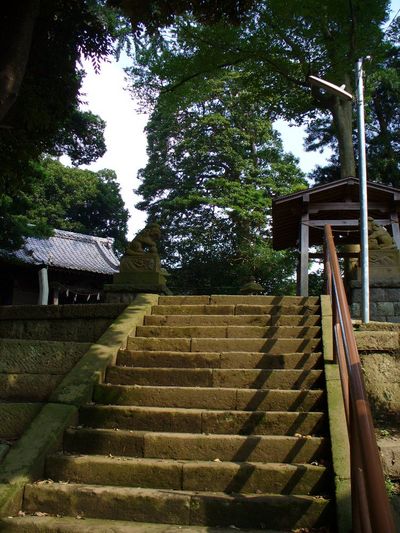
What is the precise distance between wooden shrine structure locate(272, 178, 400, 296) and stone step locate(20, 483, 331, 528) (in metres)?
8.06

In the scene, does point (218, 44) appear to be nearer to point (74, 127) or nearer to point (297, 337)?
point (74, 127)

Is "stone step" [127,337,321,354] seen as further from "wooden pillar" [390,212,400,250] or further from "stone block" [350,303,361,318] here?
"wooden pillar" [390,212,400,250]

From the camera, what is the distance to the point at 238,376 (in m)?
4.41

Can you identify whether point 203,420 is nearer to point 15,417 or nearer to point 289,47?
point 15,417

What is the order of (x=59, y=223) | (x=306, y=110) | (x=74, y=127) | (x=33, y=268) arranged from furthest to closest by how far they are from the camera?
(x=59, y=223)
(x=306, y=110)
(x=33, y=268)
(x=74, y=127)

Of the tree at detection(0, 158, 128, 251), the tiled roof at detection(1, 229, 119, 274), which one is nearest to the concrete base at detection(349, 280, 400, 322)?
the tiled roof at detection(1, 229, 119, 274)

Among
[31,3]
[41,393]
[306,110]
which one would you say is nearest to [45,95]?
[31,3]

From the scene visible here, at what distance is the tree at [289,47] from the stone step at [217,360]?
1057cm

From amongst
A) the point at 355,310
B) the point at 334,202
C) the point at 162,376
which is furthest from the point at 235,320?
the point at 334,202

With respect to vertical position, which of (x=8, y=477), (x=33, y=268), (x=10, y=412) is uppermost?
(x=33, y=268)

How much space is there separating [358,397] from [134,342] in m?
3.49

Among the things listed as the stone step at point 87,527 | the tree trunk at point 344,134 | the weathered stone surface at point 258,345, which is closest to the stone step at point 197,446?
the stone step at point 87,527

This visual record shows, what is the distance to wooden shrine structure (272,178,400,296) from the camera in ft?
34.9

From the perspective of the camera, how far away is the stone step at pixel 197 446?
137 inches
